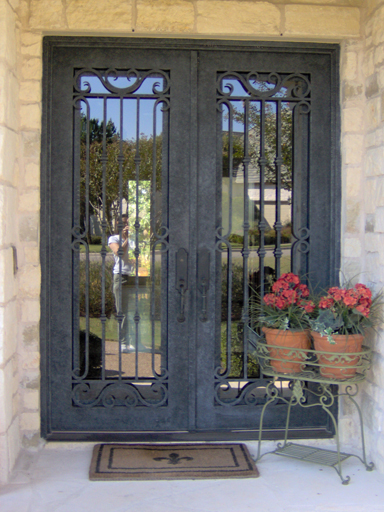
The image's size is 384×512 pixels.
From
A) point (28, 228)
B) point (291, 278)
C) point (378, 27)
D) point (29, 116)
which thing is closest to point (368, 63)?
point (378, 27)

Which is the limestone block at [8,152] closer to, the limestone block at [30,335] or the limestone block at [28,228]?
the limestone block at [28,228]

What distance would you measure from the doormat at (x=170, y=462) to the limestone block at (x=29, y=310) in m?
0.95

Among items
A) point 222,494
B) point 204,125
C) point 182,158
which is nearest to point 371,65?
point 204,125

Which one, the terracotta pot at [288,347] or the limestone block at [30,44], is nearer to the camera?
the terracotta pot at [288,347]

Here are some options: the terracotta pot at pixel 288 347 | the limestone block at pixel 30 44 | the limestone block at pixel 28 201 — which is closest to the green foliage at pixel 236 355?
the terracotta pot at pixel 288 347

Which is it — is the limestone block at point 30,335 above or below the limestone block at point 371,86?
below

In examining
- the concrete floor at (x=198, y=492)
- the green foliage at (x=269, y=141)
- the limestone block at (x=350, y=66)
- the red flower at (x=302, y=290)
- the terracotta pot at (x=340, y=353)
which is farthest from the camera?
the green foliage at (x=269, y=141)

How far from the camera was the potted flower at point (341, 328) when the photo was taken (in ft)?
9.23

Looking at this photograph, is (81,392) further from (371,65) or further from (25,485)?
(371,65)

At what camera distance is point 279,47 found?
3.32 meters

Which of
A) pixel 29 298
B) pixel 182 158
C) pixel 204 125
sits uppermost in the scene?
pixel 204 125

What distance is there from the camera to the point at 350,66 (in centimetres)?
327

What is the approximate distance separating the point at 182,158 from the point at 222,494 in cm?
208

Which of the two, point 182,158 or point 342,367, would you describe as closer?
point 342,367
